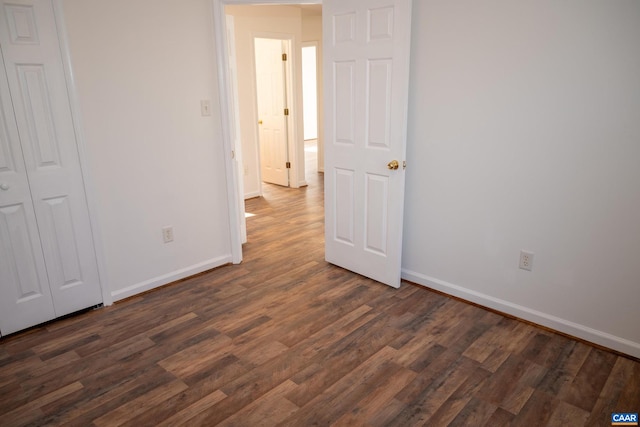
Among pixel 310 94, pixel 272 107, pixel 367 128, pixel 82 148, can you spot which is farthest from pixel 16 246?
pixel 310 94

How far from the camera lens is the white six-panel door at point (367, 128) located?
283cm

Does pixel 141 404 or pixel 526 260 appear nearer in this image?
pixel 141 404

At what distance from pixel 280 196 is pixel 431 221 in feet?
10.4

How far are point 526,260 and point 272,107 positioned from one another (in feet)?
15.0

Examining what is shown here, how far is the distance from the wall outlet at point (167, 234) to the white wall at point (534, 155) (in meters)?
1.88

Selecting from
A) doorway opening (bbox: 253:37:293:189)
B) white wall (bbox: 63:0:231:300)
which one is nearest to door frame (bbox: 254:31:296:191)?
doorway opening (bbox: 253:37:293:189)

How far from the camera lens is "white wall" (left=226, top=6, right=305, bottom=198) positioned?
538cm

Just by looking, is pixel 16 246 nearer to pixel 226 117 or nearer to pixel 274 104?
pixel 226 117

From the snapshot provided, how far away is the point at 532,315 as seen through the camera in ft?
8.86

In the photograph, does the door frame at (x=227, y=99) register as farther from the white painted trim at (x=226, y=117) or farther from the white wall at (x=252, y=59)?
the white wall at (x=252, y=59)

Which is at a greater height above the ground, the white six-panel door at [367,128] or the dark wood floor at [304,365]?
the white six-panel door at [367,128]

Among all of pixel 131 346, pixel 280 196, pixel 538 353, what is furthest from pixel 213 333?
pixel 280 196

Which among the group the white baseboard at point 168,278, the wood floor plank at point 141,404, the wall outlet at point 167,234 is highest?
the wall outlet at point 167,234

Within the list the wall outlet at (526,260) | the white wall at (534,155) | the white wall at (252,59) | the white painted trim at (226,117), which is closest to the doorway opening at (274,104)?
the white wall at (252,59)
